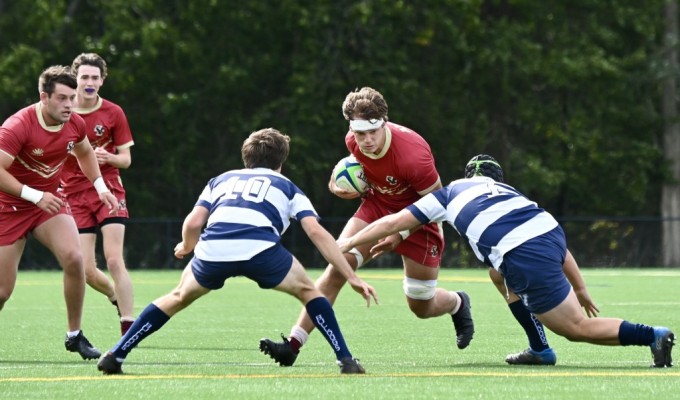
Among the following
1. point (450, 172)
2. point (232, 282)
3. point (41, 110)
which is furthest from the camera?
Result: point (450, 172)

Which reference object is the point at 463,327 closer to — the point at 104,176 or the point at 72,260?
the point at 72,260

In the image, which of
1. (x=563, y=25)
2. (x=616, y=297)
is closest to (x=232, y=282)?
(x=616, y=297)

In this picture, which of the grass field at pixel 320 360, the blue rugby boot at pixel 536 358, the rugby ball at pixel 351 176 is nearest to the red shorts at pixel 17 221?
the grass field at pixel 320 360

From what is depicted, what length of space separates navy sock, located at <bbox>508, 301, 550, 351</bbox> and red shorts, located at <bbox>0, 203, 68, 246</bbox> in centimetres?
319

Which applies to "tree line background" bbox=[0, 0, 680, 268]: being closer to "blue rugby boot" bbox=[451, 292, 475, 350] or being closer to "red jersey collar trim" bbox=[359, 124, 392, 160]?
"blue rugby boot" bbox=[451, 292, 475, 350]

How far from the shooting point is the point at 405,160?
375 inches

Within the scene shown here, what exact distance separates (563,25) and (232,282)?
16866 mm

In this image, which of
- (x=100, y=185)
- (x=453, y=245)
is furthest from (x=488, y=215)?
(x=453, y=245)

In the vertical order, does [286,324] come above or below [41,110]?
below

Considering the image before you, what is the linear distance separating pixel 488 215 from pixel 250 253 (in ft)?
5.04

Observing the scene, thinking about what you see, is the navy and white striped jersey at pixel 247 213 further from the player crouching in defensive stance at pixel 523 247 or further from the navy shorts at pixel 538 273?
the navy shorts at pixel 538 273

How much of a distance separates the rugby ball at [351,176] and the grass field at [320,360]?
3.86 ft

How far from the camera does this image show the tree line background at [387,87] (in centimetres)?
3200

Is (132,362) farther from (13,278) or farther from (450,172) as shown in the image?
(450,172)
